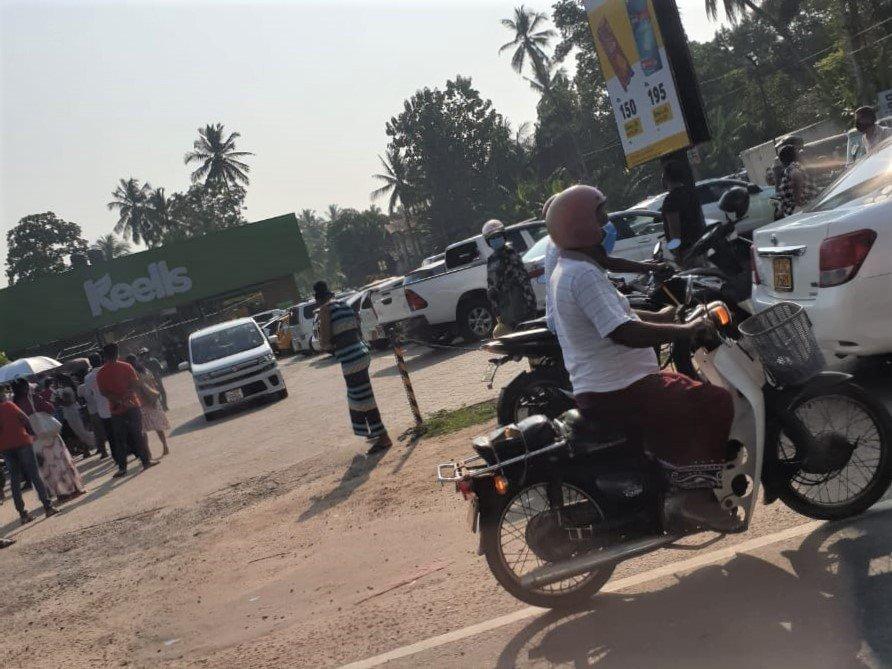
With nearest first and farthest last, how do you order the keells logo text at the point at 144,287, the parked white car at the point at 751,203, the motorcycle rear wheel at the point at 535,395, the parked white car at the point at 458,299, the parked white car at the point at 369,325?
the motorcycle rear wheel at the point at 535,395
the parked white car at the point at 458,299
the parked white car at the point at 751,203
the parked white car at the point at 369,325
the keells logo text at the point at 144,287

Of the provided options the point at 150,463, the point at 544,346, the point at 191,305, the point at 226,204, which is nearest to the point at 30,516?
the point at 150,463

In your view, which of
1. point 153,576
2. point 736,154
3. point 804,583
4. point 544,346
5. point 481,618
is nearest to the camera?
point 804,583

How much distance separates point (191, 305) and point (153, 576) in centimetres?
4396

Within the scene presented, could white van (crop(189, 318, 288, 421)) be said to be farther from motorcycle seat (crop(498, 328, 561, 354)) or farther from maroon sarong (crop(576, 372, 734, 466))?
maroon sarong (crop(576, 372, 734, 466))

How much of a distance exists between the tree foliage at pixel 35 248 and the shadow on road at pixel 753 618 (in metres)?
83.3

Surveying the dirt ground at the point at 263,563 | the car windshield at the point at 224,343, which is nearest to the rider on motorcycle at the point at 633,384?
the dirt ground at the point at 263,563

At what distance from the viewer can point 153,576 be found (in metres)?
7.20

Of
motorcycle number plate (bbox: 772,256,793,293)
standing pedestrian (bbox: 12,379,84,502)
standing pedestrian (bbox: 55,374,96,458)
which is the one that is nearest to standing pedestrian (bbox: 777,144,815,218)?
motorcycle number plate (bbox: 772,256,793,293)

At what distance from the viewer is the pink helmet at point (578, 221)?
406 centimetres

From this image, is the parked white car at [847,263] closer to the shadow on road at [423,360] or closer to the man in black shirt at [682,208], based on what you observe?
the man in black shirt at [682,208]

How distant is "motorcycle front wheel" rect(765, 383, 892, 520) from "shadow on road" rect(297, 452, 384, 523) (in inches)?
180

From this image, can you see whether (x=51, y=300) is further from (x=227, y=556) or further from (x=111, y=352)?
(x=227, y=556)

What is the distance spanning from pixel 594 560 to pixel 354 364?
6.03m

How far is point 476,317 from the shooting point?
16.8 m
